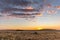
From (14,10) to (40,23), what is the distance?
0.41 metres

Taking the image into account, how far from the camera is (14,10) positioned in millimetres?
34125

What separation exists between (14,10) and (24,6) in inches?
5.9

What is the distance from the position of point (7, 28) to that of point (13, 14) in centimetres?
21

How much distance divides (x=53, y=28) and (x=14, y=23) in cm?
55

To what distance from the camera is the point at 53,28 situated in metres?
34.1

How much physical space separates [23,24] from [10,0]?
15.1 inches

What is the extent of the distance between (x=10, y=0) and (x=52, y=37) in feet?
2.58

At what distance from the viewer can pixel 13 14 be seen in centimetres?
3412

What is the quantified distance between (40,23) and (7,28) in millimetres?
469

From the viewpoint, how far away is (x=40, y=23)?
34156 mm

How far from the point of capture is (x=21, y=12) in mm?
34125

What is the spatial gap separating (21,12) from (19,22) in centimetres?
15

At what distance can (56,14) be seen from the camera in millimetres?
34125

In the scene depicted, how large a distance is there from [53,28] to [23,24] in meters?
0.43
